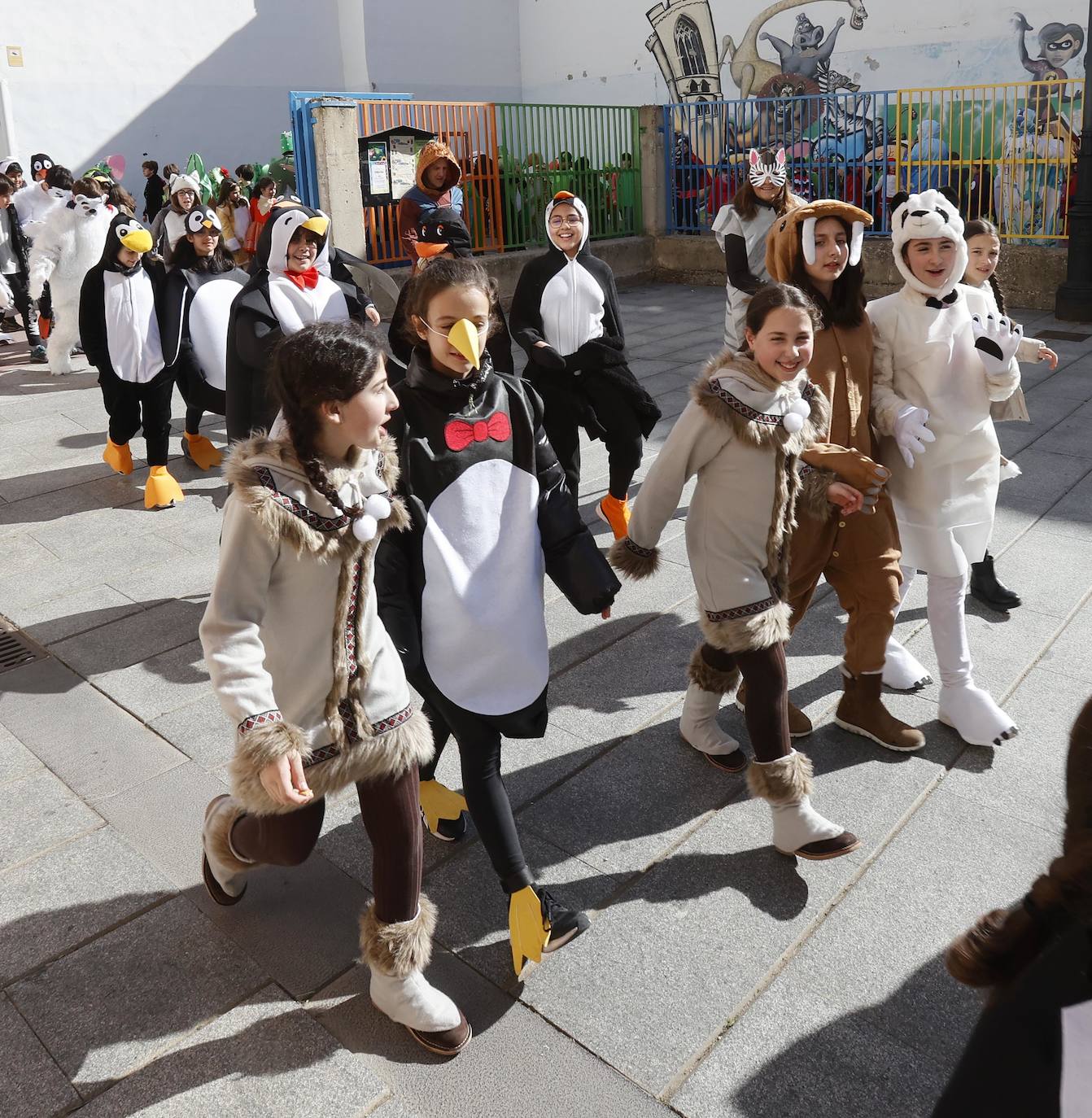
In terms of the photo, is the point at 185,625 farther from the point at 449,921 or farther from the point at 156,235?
the point at 156,235

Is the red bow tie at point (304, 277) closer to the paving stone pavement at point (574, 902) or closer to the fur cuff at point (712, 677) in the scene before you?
the paving stone pavement at point (574, 902)

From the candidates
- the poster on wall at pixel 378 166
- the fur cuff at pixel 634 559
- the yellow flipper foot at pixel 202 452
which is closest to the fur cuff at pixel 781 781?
the fur cuff at pixel 634 559

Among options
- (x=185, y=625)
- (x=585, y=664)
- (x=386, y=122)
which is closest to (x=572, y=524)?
(x=585, y=664)

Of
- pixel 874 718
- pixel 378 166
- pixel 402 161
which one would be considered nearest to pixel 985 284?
pixel 874 718

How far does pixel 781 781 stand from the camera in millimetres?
2996

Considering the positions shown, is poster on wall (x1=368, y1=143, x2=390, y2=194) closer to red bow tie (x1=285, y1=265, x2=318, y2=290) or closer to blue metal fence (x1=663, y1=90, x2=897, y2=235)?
blue metal fence (x1=663, y1=90, x2=897, y2=235)

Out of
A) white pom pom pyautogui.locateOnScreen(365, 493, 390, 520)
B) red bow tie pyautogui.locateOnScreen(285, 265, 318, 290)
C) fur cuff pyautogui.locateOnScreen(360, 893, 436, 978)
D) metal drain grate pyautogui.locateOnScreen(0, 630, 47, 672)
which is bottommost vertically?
metal drain grate pyautogui.locateOnScreen(0, 630, 47, 672)

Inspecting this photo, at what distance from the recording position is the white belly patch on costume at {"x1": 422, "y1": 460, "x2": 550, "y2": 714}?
266 cm

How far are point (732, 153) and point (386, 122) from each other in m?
5.86

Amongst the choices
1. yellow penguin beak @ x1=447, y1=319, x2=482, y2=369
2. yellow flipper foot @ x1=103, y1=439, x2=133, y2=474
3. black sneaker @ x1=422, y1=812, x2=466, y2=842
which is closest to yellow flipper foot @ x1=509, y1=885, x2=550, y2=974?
black sneaker @ x1=422, y1=812, x2=466, y2=842

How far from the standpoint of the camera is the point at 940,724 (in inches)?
151

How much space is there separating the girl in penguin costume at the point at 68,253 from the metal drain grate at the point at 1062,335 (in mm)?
9385

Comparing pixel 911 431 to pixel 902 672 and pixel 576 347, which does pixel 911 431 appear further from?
pixel 576 347

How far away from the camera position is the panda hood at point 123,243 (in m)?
6.55
